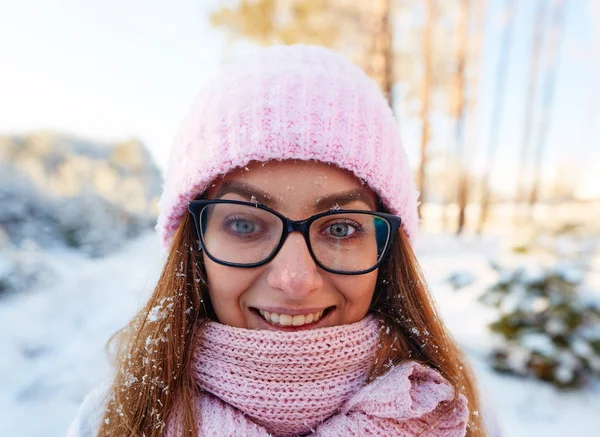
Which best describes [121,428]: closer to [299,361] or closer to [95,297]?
[299,361]

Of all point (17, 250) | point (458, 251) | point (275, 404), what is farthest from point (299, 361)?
point (458, 251)

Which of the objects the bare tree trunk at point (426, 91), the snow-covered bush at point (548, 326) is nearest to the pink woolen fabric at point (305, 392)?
the snow-covered bush at point (548, 326)

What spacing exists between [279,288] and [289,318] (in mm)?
102

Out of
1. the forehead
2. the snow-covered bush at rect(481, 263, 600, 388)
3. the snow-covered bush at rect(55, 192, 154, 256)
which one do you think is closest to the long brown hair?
the forehead

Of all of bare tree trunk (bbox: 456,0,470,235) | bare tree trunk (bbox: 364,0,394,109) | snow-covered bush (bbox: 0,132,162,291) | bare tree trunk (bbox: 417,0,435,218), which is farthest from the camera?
bare tree trunk (bbox: 456,0,470,235)

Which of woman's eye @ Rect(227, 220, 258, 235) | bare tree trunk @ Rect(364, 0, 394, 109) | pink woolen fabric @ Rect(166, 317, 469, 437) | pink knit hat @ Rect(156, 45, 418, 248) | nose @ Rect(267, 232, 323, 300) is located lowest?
pink woolen fabric @ Rect(166, 317, 469, 437)

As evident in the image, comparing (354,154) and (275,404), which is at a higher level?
(354,154)

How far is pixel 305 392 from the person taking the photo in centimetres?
93

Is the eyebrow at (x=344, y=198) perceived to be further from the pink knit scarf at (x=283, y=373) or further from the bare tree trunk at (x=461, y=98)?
the bare tree trunk at (x=461, y=98)

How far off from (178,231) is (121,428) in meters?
0.54

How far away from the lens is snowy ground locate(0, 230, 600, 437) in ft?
7.32

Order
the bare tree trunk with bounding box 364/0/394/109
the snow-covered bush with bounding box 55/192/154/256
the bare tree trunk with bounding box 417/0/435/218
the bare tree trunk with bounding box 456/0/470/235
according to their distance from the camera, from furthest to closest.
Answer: the bare tree trunk with bounding box 456/0/470/235, the bare tree trunk with bounding box 417/0/435/218, the bare tree trunk with bounding box 364/0/394/109, the snow-covered bush with bounding box 55/192/154/256

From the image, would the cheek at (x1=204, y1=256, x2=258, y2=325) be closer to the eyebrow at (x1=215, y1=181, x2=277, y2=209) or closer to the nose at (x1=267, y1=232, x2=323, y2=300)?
the nose at (x1=267, y1=232, x2=323, y2=300)

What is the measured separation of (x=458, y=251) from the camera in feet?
29.9
